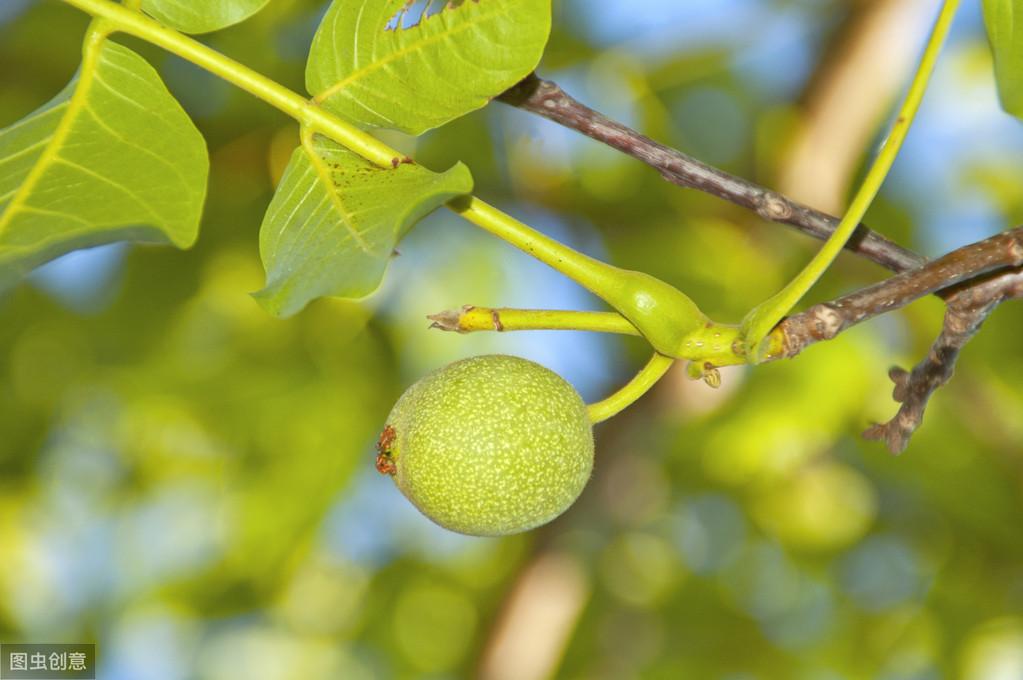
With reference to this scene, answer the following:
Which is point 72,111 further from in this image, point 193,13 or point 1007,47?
point 1007,47

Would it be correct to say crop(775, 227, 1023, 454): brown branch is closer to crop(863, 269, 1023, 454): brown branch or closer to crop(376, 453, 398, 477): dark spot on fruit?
crop(863, 269, 1023, 454): brown branch

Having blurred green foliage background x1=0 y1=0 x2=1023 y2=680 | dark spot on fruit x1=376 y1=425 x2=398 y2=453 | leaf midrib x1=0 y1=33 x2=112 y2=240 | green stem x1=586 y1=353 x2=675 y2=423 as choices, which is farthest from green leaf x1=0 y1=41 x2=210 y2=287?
blurred green foliage background x1=0 y1=0 x2=1023 y2=680

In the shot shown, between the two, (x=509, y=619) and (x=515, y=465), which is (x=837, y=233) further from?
(x=509, y=619)

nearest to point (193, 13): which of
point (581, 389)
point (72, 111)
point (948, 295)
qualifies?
point (72, 111)

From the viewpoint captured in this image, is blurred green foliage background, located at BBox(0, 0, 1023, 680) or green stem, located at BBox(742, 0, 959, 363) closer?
green stem, located at BBox(742, 0, 959, 363)

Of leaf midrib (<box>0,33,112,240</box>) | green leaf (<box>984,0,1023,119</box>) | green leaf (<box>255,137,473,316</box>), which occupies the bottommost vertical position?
green leaf (<box>255,137,473,316</box>)

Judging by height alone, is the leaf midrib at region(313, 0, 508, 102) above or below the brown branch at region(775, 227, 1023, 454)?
above
